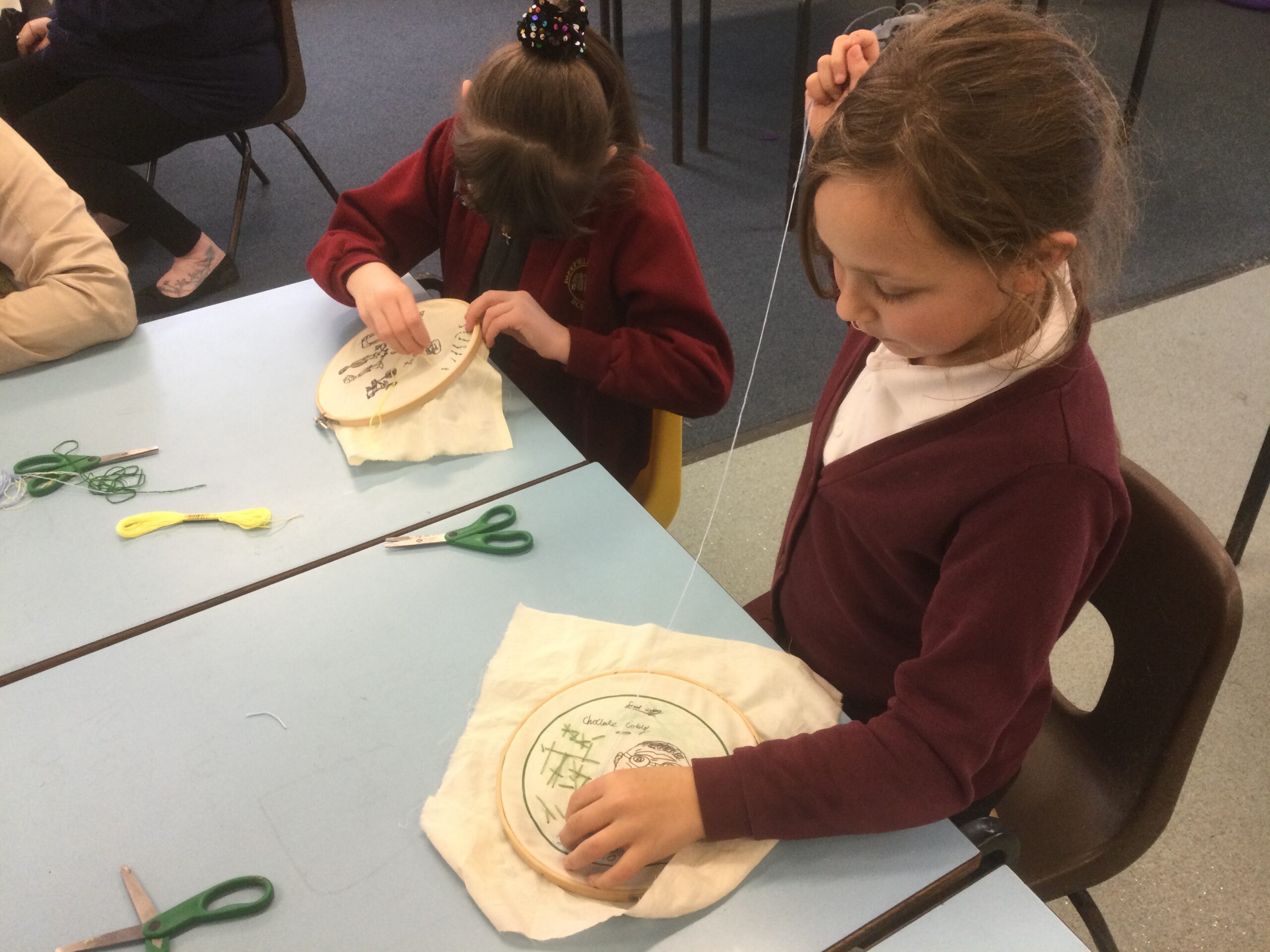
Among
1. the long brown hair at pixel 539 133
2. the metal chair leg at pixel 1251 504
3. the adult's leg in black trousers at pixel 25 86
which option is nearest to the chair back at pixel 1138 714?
the long brown hair at pixel 539 133

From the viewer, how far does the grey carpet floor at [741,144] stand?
2375mm

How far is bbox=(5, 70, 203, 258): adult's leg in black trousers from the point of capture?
81.9 inches

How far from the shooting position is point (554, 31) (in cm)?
93

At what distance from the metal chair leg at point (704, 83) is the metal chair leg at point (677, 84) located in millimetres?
70

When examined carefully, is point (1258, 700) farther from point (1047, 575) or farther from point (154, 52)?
point (154, 52)

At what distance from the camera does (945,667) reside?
615 mm

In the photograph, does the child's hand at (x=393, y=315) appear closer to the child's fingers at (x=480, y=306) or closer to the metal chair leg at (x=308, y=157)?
the child's fingers at (x=480, y=306)

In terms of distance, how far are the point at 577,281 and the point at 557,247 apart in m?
0.05

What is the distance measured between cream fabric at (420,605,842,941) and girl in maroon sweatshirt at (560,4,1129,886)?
2 centimetres

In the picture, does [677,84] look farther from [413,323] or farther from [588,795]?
[588,795]

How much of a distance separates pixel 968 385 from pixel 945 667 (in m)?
0.21

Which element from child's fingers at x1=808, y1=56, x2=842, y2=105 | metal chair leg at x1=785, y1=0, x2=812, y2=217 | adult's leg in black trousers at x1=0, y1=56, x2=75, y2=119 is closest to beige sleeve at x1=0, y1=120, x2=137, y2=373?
child's fingers at x1=808, y1=56, x2=842, y2=105

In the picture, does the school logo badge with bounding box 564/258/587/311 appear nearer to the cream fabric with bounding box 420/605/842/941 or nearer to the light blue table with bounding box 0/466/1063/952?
the light blue table with bounding box 0/466/1063/952

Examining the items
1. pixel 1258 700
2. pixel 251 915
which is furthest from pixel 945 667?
pixel 1258 700
